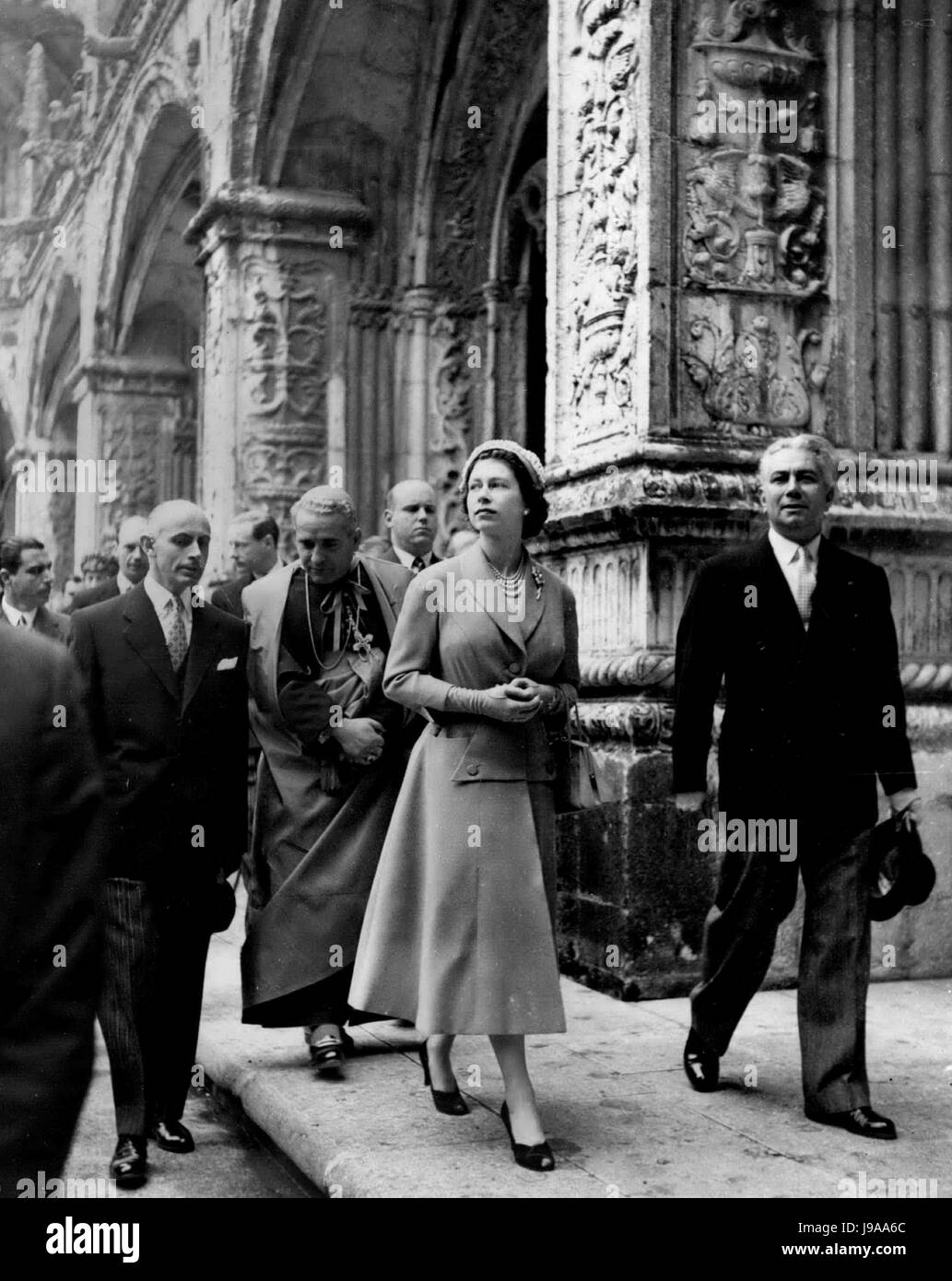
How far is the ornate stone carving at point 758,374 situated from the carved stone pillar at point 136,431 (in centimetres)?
1206

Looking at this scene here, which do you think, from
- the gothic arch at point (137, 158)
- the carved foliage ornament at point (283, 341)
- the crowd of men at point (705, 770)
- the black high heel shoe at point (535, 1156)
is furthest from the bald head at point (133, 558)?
the gothic arch at point (137, 158)

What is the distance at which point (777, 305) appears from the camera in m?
6.20

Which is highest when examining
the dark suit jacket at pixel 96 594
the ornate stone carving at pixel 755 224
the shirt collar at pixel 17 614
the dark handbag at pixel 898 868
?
the ornate stone carving at pixel 755 224

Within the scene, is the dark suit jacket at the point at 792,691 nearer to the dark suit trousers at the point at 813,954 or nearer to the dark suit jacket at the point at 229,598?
the dark suit trousers at the point at 813,954

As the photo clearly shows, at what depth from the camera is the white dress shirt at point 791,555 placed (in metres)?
4.40

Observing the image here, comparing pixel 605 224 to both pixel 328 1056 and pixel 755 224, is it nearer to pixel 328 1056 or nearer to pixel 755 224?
pixel 755 224

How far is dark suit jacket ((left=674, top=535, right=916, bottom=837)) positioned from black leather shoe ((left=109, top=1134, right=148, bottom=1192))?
169 centimetres

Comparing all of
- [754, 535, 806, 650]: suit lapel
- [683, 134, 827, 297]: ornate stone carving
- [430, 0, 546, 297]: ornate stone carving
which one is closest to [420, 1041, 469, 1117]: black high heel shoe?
[754, 535, 806, 650]: suit lapel

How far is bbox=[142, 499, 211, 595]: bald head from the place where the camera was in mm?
4426

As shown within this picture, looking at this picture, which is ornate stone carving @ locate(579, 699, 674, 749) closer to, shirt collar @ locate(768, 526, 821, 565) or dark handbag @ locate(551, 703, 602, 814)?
shirt collar @ locate(768, 526, 821, 565)

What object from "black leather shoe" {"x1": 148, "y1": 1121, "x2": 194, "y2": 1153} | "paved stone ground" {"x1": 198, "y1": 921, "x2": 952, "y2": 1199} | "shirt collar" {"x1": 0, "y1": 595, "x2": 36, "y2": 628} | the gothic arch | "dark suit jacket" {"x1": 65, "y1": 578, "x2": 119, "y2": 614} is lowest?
"black leather shoe" {"x1": 148, "y1": 1121, "x2": 194, "y2": 1153}

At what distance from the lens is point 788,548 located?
174 inches

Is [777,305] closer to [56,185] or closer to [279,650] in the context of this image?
[279,650]
